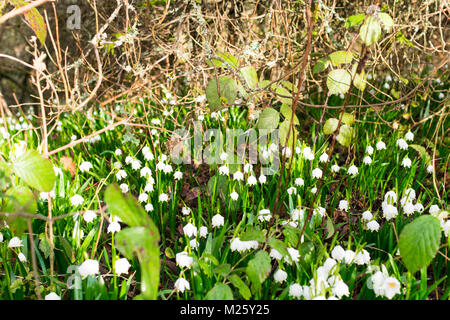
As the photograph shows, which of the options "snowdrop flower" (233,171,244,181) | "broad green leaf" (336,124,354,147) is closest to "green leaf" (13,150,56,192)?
"snowdrop flower" (233,171,244,181)

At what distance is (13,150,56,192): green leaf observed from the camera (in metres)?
1.19

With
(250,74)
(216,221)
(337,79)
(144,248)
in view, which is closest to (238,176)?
(216,221)

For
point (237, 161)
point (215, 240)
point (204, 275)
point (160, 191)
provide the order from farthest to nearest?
1. point (237, 161)
2. point (160, 191)
3. point (215, 240)
4. point (204, 275)

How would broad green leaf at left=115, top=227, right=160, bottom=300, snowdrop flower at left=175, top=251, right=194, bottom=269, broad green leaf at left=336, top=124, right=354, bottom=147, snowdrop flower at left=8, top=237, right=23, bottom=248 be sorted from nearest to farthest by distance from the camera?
1. broad green leaf at left=115, top=227, right=160, bottom=300
2. snowdrop flower at left=175, top=251, right=194, bottom=269
3. snowdrop flower at left=8, top=237, right=23, bottom=248
4. broad green leaf at left=336, top=124, right=354, bottom=147

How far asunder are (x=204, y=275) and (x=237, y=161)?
0.97 metres

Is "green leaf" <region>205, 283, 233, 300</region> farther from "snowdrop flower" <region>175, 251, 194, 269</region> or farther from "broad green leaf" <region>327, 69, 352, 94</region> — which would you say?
"broad green leaf" <region>327, 69, 352, 94</region>

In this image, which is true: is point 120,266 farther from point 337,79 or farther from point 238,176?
point 337,79

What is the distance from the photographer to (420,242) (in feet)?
3.75

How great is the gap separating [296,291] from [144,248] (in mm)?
640

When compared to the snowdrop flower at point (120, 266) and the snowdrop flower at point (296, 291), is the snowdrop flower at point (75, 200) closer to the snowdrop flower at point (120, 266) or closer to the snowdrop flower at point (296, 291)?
the snowdrop flower at point (120, 266)

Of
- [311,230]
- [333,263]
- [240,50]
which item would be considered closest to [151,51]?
[240,50]

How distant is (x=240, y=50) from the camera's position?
2.49 meters

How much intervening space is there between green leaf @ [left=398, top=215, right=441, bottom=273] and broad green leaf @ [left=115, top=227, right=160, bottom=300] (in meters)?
0.70

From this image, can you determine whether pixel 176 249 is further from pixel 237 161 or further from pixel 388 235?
pixel 388 235
